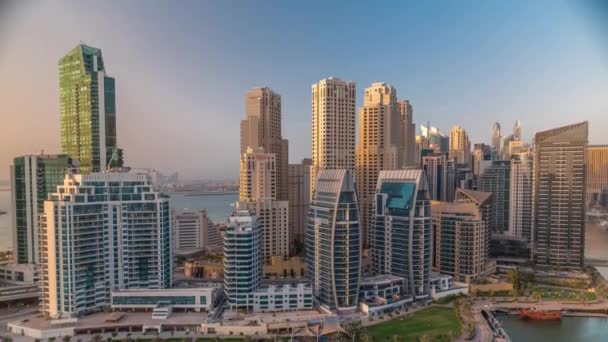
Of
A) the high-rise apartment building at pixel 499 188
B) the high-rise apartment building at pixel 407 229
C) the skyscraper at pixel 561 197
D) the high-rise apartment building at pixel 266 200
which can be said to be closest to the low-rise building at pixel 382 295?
the high-rise apartment building at pixel 407 229

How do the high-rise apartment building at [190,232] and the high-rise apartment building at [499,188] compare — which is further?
the high-rise apartment building at [499,188]

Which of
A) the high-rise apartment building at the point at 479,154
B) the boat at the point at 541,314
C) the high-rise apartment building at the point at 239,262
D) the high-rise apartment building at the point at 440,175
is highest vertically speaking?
the high-rise apartment building at the point at 479,154

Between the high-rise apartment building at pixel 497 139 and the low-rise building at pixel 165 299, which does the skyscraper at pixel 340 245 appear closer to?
the low-rise building at pixel 165 299

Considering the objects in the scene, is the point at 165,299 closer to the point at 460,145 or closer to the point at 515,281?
the point at 515,281

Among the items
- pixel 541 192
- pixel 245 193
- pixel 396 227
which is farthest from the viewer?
pixel 541 192

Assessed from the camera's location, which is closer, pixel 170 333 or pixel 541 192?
pixel 170 333

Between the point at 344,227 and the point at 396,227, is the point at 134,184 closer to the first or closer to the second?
the point at 344,227

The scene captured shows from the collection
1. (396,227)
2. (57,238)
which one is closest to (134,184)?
(57,238)
